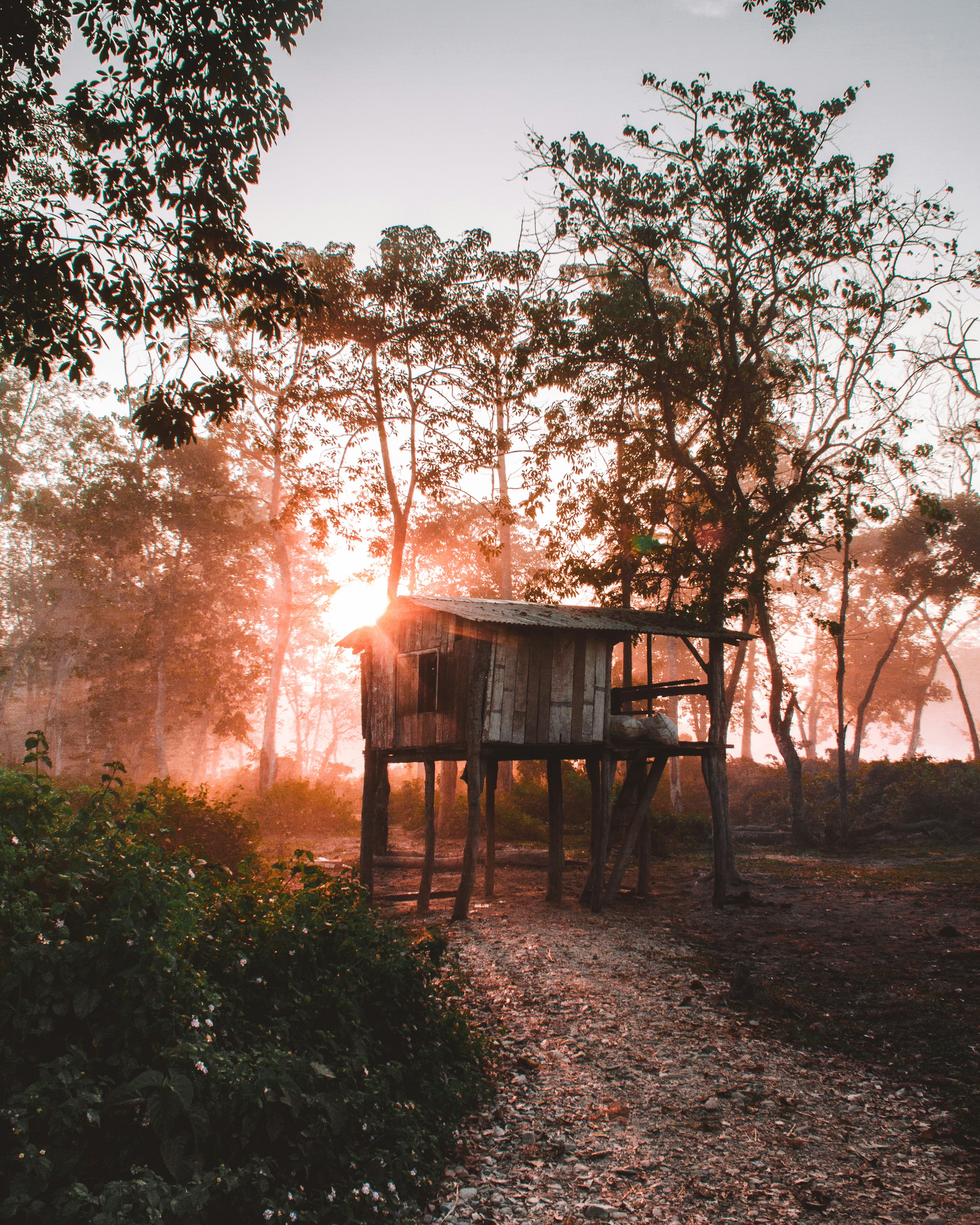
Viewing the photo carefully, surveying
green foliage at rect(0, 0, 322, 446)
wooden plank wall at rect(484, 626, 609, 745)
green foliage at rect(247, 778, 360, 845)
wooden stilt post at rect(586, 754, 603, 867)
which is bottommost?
green foliage at rect(247, 778, 360, 845)

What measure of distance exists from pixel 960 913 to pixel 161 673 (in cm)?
3225

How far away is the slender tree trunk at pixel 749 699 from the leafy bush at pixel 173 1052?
47229mm

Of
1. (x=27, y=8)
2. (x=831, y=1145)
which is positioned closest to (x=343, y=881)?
(x=831, y=1145)

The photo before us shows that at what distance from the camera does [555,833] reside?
14484 millimetres

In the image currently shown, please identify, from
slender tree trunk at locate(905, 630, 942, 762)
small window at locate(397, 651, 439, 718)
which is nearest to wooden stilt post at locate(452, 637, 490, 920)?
small window at locate(397, 651, 439, 718)

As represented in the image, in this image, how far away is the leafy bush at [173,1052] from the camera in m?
3.08

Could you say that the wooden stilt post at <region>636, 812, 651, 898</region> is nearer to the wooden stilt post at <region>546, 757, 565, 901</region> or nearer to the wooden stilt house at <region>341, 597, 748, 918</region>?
the wooden stilt house at <region>341, 597, 748, 918</region>

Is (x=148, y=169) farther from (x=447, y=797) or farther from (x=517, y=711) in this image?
(x=447, y=797)

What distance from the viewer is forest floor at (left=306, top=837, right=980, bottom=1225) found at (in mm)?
4535

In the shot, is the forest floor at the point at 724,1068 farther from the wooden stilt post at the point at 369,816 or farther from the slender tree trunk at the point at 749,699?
the slender tree trunk at the point at 749,699

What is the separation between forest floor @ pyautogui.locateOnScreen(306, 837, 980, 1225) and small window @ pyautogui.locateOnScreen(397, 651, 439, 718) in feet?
13.3

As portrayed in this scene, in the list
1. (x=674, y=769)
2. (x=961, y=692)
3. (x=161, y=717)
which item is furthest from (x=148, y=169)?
(x=961, y=692)

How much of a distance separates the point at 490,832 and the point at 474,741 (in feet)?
14.0

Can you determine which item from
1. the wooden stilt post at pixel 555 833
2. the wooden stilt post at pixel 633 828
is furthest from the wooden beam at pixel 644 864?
the wooden stilt post at pixel 555 833
